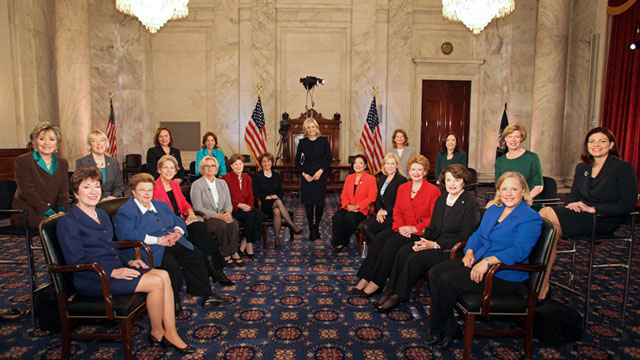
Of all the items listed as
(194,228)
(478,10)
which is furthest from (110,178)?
(478,10)

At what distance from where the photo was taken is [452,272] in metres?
3.09

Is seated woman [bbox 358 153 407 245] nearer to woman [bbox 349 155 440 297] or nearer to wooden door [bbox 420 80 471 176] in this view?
woman [bbox 349 155 440 297]

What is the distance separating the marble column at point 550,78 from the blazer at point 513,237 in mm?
8625

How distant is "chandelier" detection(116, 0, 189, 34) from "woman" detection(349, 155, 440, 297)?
766 cm

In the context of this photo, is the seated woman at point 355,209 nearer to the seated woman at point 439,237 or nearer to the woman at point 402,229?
the woman at point 402,229

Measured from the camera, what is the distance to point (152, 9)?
9.05 metres

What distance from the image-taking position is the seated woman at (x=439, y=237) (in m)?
3.65

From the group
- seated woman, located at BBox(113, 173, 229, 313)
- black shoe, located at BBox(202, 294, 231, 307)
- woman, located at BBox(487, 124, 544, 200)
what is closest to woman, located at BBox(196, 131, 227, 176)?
seated woman, located at BBox(113, 173, 229, 313)

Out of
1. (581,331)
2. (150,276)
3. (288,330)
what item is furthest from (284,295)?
(581,331)

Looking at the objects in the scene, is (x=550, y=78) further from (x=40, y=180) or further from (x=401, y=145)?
(x=40, y=180)

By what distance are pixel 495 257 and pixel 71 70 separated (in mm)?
11434

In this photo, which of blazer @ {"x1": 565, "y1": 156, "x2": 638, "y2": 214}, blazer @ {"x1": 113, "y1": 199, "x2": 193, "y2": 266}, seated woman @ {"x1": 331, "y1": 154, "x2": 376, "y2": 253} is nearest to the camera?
blazer @ {"x1": 113, "y1": 199, "x2": 193, "y2": 266}

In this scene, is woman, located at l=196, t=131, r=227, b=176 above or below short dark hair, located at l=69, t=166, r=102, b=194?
above

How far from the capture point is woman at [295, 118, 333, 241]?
6.33m
